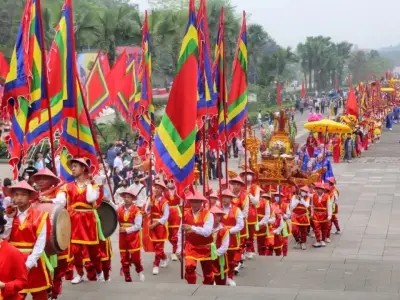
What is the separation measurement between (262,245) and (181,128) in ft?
13.8

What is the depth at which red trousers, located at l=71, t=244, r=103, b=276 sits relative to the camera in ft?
35.3

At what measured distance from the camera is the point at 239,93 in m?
15.2

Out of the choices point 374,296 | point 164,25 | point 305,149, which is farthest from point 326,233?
point 164,25

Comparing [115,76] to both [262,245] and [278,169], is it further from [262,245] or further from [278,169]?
[262,245]

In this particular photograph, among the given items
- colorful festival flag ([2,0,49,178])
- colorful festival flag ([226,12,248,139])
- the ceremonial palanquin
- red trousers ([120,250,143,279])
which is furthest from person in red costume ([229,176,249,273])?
the ceremonial palanquin

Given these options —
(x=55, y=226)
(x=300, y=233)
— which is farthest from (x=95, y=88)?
(x=55, y=226)

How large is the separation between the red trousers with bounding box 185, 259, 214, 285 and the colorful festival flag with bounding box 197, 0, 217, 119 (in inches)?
106

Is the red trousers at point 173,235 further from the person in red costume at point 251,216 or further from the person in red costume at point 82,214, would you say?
the person in red costume at point 82,214

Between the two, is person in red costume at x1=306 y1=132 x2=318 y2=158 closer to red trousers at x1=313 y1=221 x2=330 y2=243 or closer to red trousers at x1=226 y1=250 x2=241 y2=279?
red trousers at x1=313 y1=221 x2=330 y2=243

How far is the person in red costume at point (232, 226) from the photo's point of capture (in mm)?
11469

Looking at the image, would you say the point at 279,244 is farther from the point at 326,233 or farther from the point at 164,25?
the point at 164,25

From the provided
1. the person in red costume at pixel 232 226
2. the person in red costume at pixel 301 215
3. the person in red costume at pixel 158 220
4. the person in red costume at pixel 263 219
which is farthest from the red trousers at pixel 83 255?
the person in red costume at pixel 301 215

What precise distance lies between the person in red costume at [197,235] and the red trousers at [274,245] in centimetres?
376

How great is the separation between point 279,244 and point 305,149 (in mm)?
12741
